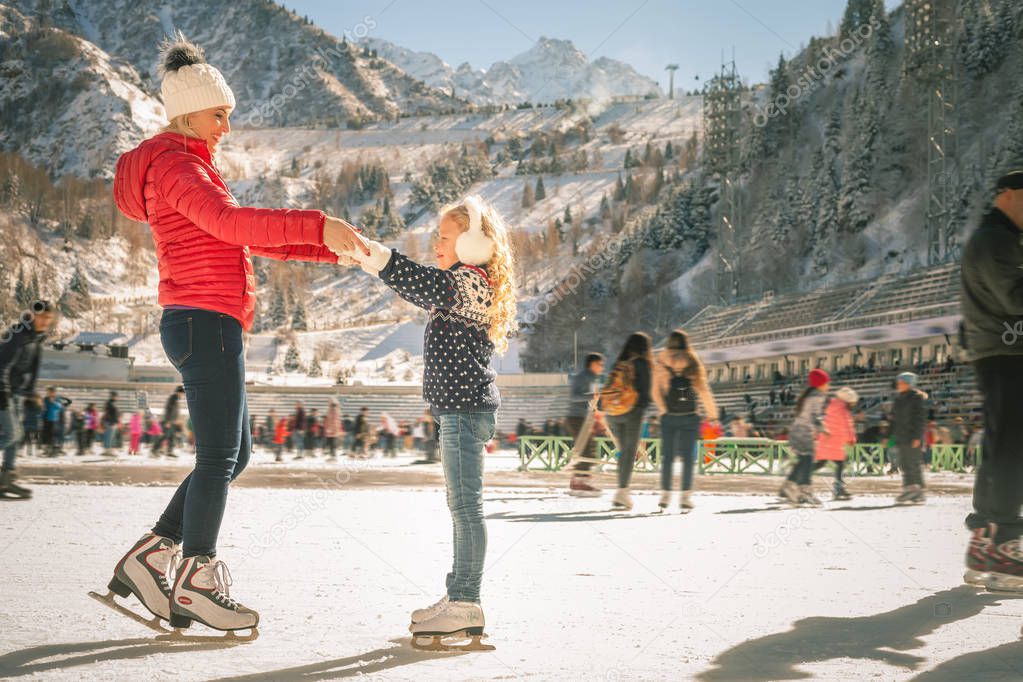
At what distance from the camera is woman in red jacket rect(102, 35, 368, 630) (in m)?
2.83

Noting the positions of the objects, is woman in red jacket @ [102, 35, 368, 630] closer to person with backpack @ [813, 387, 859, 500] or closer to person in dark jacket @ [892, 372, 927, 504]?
person in dark jacket @ [892, 372, 927, 504]

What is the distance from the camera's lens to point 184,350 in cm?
291

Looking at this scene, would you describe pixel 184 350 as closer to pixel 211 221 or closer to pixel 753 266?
pixel 211 221

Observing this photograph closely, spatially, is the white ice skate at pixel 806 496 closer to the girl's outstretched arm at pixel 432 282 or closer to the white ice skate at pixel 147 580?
the girl's outstretched arm at pixel 432 282

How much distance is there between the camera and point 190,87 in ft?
10.4

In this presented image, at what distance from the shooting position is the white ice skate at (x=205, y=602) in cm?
283

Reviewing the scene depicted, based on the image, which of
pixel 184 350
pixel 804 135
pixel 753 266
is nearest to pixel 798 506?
pixel 184 350

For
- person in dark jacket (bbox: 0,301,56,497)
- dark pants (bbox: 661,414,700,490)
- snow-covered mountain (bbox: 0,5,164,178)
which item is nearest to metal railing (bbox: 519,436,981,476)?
dark pants (bbox: 661,414,700,490)

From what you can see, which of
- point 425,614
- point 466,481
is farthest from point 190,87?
point 425,614

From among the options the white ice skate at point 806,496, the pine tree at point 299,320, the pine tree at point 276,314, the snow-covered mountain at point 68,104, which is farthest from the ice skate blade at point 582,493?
the snow-covered mountain at point 68,104

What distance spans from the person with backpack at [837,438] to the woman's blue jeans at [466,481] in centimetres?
704

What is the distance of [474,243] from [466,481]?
0.74 metres

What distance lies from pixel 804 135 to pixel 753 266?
15.0m

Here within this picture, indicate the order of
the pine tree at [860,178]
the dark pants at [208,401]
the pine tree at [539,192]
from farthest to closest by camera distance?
the pine tree at [539,192]
the pine tree at [860,178]
the dark pants at [208,401]
